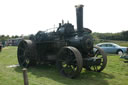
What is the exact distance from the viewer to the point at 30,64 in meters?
7.89

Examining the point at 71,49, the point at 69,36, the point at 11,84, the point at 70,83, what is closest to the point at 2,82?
the point at 11,84

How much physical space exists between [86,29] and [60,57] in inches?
71.3

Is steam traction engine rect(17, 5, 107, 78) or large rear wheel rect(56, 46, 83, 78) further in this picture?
steam traction engine rect(17, 5, 107, 78)

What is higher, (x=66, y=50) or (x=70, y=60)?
(x=66, y=50)

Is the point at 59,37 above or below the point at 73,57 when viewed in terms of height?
above

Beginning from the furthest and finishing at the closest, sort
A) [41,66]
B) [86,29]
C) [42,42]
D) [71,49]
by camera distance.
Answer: [41,66], [42,42], [86,29], [71,49]

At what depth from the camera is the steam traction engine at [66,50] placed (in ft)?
19.9

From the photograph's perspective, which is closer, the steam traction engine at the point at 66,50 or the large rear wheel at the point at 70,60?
the large rear wheel at the point at 70,60

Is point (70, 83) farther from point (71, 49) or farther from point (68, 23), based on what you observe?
point (68, 23)

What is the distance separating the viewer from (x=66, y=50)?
20.3ft

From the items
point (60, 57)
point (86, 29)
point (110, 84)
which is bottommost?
point (110, 84)

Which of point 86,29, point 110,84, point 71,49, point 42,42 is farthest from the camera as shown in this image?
point 42,42

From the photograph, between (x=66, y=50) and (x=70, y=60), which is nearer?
(x=70, y=60)

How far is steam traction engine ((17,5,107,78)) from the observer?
605cm
